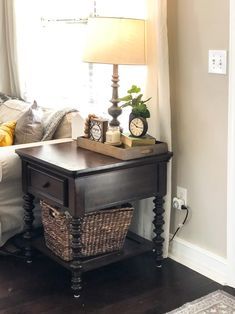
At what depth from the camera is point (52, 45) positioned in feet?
13.3

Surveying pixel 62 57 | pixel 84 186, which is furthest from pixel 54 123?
pixel 84 186

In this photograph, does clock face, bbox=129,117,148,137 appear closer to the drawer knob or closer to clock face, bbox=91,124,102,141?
clock face, bbox=91,124,102,141

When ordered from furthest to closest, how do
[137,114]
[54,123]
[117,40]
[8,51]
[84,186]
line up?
[8,51] < [54,123] < [137,114] < [117,40] < [84,186]

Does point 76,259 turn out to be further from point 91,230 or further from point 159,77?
point 159,77

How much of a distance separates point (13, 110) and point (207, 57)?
5.47 ft

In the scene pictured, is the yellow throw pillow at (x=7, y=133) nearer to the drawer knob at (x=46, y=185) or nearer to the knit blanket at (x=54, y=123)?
the knit blanket at (x=54, y=123)

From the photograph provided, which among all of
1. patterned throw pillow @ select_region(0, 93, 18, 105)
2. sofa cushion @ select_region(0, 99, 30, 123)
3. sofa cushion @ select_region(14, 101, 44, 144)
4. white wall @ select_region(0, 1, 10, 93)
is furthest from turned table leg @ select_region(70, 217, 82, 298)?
white wall @ select_region(0, 1, 10, 93)

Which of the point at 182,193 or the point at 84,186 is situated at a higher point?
the point at 84,186

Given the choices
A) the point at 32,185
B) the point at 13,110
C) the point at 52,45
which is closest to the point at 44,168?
the point at 32,185

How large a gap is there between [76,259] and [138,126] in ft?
2.43

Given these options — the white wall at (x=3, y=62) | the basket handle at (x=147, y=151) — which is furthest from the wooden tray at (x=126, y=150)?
the white wall at (x=3, y=62)

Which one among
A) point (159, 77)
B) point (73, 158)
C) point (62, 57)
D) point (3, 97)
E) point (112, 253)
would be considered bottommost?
point (112, 253)

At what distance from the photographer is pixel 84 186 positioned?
2529 millimetres

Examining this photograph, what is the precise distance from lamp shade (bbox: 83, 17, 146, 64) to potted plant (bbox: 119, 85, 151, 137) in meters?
0.19
